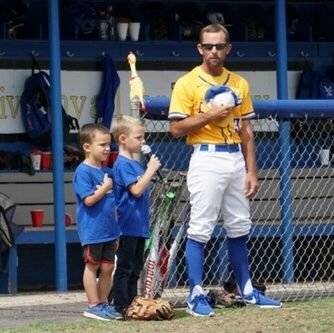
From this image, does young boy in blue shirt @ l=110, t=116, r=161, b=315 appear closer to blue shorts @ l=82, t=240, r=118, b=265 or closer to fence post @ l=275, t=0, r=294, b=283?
blue shorts @ l=82, t=240, r=118, b=265

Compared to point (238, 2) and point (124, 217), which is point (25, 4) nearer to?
point (238, 2)

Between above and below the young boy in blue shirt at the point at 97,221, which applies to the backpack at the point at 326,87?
above

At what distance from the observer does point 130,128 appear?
880cm

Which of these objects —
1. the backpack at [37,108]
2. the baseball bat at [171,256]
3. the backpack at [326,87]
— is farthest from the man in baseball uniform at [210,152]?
the backpack at [326,87]

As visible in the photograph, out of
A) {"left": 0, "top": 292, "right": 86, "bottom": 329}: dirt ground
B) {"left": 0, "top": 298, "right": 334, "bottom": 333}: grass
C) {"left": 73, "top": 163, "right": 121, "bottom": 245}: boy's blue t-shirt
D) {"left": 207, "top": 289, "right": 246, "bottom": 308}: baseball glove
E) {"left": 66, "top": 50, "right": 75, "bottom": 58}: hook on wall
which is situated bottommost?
{"left": 0, "top": 292, "right": 86, "bottom": 329}: dirt ground

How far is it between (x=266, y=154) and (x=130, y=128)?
447 cm

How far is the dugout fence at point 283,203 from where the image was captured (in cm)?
971

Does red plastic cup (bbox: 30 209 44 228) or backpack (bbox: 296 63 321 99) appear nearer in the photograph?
red plastic cup (bbox: 30 209 44 228)

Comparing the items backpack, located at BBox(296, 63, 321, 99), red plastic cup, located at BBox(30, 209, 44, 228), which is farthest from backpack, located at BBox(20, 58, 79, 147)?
backpack, located at BBox(296, 63, 321, 99)

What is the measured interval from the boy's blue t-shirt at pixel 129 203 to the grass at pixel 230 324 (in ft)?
2.04

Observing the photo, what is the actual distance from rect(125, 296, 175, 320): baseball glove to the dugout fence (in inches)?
29.3

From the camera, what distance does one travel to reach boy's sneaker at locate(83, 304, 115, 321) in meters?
8.78

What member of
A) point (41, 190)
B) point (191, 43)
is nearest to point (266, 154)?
point (191, 43)

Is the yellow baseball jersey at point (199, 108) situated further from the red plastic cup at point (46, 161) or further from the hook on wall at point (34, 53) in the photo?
the hook on wall at point (34, 53)
